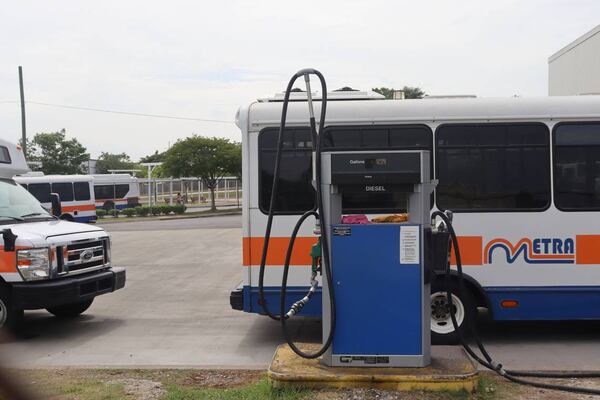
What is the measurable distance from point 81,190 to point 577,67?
23.0 metres

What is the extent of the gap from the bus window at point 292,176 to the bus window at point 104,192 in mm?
38448

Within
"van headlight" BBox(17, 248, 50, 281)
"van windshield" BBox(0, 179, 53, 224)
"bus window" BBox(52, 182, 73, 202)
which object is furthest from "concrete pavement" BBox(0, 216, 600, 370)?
"bus window" BBox(52, 182, 73, 202)

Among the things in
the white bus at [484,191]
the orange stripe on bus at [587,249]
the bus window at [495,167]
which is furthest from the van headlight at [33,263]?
the orange stripe on bus at [587,249]

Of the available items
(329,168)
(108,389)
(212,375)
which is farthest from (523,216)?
(108,389)

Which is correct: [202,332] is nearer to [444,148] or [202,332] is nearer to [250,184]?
[250,184]

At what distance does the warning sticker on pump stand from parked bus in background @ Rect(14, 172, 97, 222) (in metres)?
26.7

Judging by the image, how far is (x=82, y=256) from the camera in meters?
8.75

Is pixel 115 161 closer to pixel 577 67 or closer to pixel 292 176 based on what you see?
pixel 577 67

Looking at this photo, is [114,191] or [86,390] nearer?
[86,390]

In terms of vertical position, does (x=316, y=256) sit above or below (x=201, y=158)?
below

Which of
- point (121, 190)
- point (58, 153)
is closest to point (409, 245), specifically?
point (121, 190)

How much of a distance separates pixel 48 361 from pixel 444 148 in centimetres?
526

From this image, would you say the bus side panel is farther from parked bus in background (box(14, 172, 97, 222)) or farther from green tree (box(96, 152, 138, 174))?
green tree (box(96, 152, 138, 174))

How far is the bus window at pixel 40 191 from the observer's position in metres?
29.0
